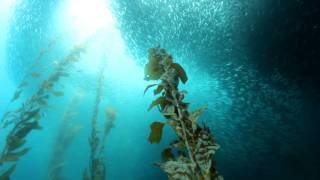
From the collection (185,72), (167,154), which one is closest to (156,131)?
(167,154)

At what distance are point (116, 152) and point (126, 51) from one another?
2906 centimetres

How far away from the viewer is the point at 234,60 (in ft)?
25.5

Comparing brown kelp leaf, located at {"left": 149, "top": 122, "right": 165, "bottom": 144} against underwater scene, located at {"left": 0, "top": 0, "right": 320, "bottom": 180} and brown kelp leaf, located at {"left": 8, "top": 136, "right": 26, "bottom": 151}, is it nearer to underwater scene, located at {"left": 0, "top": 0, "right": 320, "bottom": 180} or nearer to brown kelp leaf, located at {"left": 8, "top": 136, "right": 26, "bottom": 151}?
underwater scene, located at {"left": 0, "top": 0, "right": 320, "bottom": 180}

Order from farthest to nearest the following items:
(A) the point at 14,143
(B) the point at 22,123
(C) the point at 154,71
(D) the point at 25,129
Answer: (B) the point at 22,123 → (D) the point at 25,129 → (A) the point at 14,143 → (C) the point at 154,71

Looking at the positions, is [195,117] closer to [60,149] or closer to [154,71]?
[154,71]

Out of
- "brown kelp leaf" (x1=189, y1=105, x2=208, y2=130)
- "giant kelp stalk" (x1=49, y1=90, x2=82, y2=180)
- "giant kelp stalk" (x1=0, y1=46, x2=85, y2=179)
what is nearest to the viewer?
"brown kelp leaf" (x1=189, y1=105, x2=208, y2=130)

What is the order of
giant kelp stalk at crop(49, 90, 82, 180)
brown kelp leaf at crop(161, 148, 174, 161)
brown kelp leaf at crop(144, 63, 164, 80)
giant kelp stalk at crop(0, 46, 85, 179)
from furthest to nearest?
giant kelp stalk at crop(49, 90, 82, 180) < giant kelp stalk at crop(0, 46, 85, 179) < brown kelp leaf at crop(144, 63, 164, 80) < brown kelp leaf at crop(161, 148, 174, 161)

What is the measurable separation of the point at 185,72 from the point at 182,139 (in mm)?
865

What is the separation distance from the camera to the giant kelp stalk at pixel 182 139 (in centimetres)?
151

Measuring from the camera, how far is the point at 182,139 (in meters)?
1.64

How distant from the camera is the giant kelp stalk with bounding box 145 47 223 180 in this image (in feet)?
4.94

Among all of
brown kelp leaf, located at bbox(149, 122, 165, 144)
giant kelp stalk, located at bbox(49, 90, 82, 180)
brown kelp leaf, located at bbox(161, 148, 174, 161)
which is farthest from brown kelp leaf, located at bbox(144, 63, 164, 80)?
giant kelp stalk, located at bbox(49, 90, 82, 180)

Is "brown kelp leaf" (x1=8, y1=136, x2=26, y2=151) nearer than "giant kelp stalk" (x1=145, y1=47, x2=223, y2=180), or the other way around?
"giant kelp stalk" (x1=145, y1=47, x2=223, y2=180)

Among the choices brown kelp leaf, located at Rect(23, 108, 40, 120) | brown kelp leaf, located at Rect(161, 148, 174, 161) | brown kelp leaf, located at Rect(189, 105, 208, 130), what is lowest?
brown kelp leaf, located at Rect(161, 148, 174, 161)
